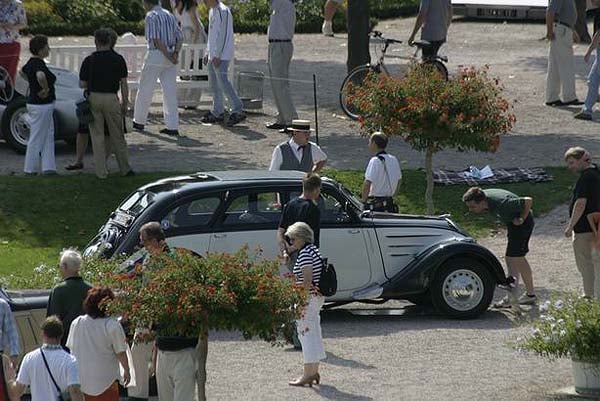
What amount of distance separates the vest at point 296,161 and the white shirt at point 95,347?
581 cm

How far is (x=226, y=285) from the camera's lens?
1109 centimetres

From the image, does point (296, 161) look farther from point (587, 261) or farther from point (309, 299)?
point (309, 299)

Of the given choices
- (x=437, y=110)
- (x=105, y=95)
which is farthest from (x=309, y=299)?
(x=105, y=95)

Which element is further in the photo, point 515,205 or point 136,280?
point 515,205

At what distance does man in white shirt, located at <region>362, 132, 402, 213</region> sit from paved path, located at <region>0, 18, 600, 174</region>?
13.5 feet

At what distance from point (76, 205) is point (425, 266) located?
538 cm

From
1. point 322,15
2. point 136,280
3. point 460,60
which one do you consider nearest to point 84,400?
point 136,280

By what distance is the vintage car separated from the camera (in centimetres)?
1496

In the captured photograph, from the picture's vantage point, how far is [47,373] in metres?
10.7

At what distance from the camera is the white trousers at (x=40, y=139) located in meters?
19.7

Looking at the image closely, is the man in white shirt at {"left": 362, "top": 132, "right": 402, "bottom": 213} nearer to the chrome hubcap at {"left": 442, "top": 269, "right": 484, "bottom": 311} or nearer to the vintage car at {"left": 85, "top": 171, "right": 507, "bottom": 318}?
the vintage car at {"left": 85, "top": 171, "right": 507, "bottom": 318}

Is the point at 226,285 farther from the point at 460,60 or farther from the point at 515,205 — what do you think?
the point at 460,60

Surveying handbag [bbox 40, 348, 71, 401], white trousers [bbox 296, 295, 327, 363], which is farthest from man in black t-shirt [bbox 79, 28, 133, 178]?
handbag [bbox 40, 348, 71, 401]

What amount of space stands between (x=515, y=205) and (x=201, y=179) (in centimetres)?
329
